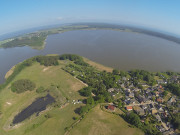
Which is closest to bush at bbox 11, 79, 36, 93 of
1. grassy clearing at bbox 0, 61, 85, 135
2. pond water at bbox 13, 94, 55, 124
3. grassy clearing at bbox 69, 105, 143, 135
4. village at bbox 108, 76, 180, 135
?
grassy clearing at bbox 0, 61, 85, 135

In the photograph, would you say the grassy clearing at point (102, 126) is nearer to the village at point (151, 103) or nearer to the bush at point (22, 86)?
the village at point (151, 103)

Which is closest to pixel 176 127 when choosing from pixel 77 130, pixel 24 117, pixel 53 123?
pixel 77 130

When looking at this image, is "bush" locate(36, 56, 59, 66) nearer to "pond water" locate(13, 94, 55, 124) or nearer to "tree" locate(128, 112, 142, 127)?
"pond water" locate(13, 94, 55, 124)

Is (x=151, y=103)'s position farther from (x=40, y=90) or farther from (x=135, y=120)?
(x=40, y=90)

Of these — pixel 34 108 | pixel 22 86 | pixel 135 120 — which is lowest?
pixel 34 108

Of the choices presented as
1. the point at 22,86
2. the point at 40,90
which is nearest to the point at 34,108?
the point at 40,90

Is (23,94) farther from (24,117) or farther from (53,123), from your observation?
(53,123)
